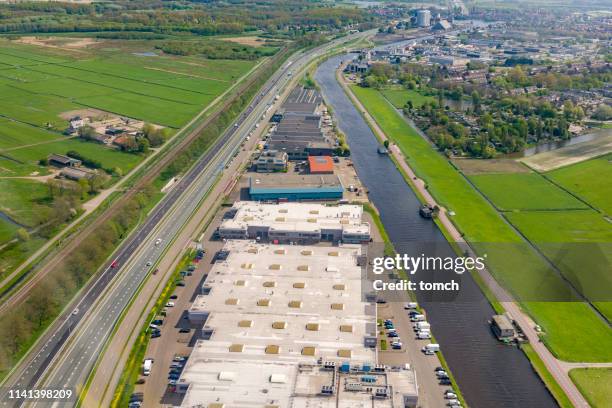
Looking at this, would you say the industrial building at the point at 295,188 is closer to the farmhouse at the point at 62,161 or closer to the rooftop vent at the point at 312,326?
the farmhouse at the point at 62,161

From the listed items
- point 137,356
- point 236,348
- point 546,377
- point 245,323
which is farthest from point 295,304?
point 546,377

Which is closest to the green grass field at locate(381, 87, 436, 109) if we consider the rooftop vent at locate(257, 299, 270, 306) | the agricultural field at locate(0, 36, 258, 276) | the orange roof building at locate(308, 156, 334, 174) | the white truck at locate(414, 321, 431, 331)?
the agricultural field at locate(0, 36, 258, 276)

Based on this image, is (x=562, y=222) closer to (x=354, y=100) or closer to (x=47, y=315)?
(x=47, y=315)

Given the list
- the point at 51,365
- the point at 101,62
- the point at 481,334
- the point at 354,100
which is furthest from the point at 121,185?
the point at 101,62

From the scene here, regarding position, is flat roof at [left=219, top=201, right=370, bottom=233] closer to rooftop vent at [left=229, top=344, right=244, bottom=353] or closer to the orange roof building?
the orange roof building

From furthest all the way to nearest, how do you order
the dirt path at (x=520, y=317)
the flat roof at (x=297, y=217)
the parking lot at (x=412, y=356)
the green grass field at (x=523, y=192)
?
1. the green grass field at (x=523, y=192)
2. the flat roof at (x=297, y=217)
3. the dirt path at (x=520, y=317)
4. the parking lot at (x=412, y=356)

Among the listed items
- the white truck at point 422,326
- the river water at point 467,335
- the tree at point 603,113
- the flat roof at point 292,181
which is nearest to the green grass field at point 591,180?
the river water at point 467,335

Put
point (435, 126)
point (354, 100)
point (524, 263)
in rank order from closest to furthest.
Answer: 1. point (524, 263)
2. point (435, 126)
3. point (354, 100)
